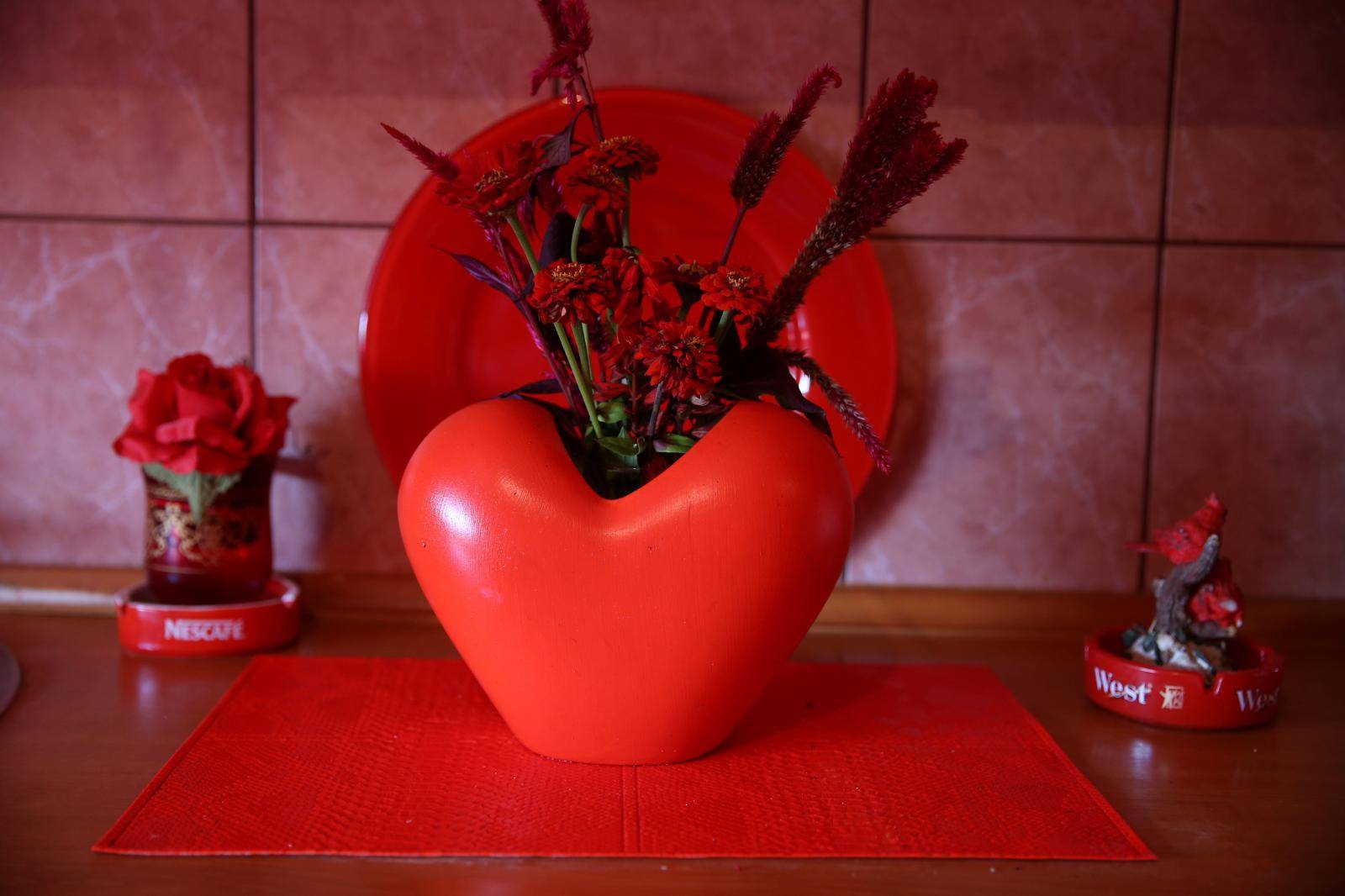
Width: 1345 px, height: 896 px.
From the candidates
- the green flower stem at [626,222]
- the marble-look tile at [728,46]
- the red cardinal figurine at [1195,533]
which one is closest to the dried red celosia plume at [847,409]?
the green flower stem at [626,222]

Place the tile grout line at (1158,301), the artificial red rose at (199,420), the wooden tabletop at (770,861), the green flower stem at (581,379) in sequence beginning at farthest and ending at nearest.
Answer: the tile grout line at (1158,301)
the artificial red rose at (199,420)
the green flower stem at (581,379)
the wooden tabletop at (770,861)

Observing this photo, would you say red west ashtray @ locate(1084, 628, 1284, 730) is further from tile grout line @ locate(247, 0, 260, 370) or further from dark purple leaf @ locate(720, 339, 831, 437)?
tile grout line @ locate(247, 0, 260, 370)

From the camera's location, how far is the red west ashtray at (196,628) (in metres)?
0.77

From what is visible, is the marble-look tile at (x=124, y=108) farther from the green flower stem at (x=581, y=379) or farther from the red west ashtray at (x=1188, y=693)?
the red west ashtray at (x=1188, y=693)

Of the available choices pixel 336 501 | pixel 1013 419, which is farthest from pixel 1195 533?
pixel 336 501

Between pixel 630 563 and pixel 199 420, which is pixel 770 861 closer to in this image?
pixel 630 563

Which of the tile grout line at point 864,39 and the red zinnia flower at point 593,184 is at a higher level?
the tile grout line at point 864,39

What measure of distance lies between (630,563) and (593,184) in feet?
0.65

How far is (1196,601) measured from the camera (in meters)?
0.69

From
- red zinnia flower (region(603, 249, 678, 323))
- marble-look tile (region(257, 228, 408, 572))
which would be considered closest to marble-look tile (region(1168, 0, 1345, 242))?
red zinnia flower (region(603, 249, 678, 323))

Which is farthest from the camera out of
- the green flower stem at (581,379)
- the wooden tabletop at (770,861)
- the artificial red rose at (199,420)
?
the artificial red rose at (199,420)

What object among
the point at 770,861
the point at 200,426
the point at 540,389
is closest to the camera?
the point at 770,861

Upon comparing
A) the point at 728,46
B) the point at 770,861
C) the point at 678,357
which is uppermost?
the point at 728,46

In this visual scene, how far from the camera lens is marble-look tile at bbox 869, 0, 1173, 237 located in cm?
86
